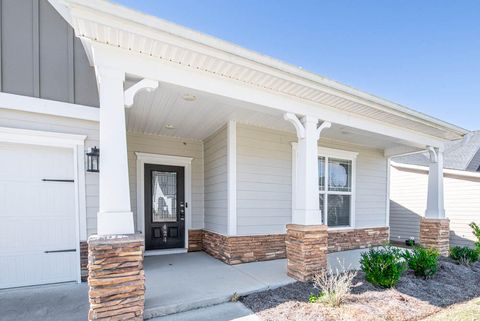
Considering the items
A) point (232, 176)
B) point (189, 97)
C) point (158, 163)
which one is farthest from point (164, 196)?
point (189, 97)

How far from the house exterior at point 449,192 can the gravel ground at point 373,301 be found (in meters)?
5.25

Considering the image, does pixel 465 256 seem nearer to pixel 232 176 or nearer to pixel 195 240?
pixel 232 176

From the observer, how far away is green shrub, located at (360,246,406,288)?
12.7 feet

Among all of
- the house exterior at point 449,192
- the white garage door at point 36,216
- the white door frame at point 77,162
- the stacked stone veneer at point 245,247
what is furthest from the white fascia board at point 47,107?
the house exterior at point 449,192

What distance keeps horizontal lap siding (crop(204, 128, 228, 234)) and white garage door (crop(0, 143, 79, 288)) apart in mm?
2610

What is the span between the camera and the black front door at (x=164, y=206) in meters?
5.98

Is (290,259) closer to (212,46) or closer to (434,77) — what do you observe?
(212,46)

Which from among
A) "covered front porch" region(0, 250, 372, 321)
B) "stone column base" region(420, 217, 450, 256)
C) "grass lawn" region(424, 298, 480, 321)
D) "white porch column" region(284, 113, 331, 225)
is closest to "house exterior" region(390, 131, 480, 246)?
"stone column base" region(420, 217, 450, 256)

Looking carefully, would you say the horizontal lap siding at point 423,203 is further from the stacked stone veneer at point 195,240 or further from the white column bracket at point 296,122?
the stacked stone veneer at point 195,240

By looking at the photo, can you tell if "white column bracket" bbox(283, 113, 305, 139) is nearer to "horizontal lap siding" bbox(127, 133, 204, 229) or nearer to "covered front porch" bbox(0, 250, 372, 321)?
"covered front porch" bbox(0, 250, 372, 321)

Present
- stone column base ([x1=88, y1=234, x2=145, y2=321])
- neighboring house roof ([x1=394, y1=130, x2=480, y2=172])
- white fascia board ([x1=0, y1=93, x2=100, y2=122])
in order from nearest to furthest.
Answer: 1. stone column base ([x1=88, y1=234, x2=145, y2=321])
2. white fascia board ([x1=0, y1=93, x2=100, y2=122])
3. neighboring house roof ([x1=394, y1=130, x2=480, y2=172])

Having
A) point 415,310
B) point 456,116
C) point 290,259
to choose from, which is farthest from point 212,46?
point 456,116

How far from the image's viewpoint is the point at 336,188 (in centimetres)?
665

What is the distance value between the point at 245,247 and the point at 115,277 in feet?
9.92
